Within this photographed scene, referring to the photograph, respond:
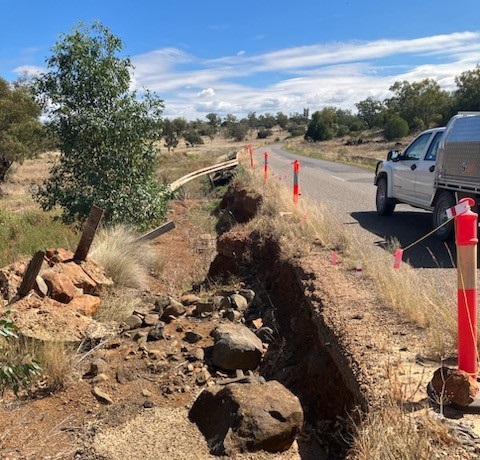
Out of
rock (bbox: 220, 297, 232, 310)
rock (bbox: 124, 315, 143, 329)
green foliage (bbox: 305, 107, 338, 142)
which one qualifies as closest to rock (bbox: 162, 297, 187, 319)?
rock (bbox: 124, 315, 143, 329)

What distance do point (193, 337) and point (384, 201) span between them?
7749mm

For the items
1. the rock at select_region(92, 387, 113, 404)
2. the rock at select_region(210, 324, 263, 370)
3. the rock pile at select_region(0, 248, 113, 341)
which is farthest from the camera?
the rock pile at select_region(0, 248, 113, 341)

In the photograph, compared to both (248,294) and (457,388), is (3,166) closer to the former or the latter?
(248,294)

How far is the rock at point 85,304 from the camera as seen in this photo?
7062 mm

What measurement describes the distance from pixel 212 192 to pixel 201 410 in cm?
1770

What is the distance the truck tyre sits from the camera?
962 centimetres

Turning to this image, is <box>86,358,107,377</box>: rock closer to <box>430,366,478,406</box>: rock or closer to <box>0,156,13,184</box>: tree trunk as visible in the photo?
<box>430,366,478,406</box>: rock

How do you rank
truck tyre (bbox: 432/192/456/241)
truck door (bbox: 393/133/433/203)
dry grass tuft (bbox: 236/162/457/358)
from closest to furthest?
dry grass tuft (bbox: 236/162/457/358) < truck tyre (bbox: 432/192/456/241) < truck door (bbox: 393/133/433/203)

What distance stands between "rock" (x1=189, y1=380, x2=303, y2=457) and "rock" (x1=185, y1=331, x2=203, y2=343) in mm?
1984

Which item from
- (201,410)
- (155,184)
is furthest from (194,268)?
(201,410)

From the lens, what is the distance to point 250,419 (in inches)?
156

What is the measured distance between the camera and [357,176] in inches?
961

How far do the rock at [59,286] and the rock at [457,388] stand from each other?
16.9 ft

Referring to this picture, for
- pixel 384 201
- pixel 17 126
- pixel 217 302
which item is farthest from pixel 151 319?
pixel 17 126
